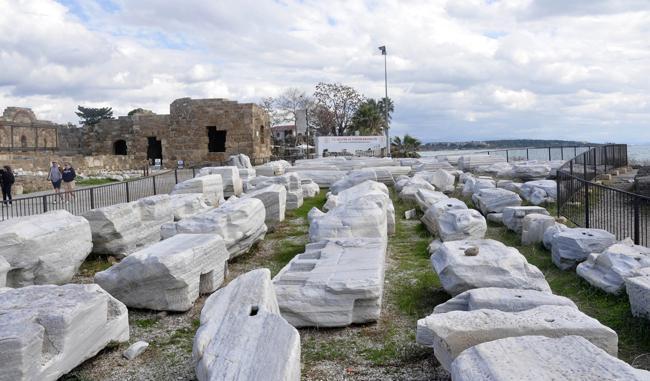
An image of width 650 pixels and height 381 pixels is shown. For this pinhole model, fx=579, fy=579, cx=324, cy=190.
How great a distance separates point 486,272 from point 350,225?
8.44 ft

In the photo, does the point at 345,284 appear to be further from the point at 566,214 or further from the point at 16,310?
the point at 566,214

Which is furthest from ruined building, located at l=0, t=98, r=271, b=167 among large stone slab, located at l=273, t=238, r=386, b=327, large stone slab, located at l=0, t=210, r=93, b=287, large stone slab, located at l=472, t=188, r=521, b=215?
large stone slab, located at l=273, t=238, r=386, b=327

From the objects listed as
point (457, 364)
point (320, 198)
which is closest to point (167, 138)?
point (320, 198)

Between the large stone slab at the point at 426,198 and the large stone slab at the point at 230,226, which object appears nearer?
the large stone slab at the point at 230,226

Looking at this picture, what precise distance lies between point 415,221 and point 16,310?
792 cm

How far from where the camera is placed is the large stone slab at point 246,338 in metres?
3.44

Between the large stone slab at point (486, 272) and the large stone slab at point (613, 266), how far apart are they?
2.37 ft

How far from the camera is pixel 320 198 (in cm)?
1526

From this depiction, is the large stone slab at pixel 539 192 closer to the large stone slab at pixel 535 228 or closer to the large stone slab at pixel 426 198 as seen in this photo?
the large stone slab at pixel 426 198

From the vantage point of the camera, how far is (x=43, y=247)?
662 cm

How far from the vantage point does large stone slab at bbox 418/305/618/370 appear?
3.79m

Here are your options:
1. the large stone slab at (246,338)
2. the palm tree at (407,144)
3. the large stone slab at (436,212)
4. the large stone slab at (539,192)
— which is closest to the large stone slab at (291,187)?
the large stone slab at (436,212)

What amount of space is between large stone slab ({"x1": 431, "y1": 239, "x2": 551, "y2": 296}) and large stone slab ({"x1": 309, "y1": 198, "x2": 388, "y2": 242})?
6.38 feet

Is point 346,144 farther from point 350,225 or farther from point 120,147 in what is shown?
point 350,225
